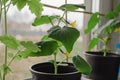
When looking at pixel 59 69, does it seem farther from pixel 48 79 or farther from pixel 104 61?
pixel 104 61

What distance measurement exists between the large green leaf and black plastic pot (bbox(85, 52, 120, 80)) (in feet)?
1.39

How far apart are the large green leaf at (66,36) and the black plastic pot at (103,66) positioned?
1.39 ft

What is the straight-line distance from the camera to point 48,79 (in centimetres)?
60

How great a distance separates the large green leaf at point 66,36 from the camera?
0.52 m

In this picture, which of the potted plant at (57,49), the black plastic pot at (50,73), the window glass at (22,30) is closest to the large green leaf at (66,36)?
the potted plant at (57,49)

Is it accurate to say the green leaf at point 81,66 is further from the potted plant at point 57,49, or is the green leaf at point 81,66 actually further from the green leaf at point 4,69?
the green leaf at point 4,69

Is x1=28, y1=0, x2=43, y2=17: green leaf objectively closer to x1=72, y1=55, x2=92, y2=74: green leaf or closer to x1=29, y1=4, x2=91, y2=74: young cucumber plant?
x1=29, y1=4, x2=91, y2=74: young cucumber plant

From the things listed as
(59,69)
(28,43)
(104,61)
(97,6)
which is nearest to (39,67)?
(59,69)

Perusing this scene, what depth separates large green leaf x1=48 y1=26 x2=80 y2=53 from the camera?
0.52 metres

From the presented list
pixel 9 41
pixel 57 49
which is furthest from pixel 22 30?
pixel 9 41

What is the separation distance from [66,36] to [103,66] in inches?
18.3

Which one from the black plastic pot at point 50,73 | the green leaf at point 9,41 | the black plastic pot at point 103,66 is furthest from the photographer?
the black plastic pot at point 103,66

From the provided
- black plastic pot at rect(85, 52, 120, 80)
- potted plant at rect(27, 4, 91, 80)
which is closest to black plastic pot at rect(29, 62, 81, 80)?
potted plant at rect(27, 4, 91, 80)

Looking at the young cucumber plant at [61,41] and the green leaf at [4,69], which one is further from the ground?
the young cucumber plant at [61,41]
